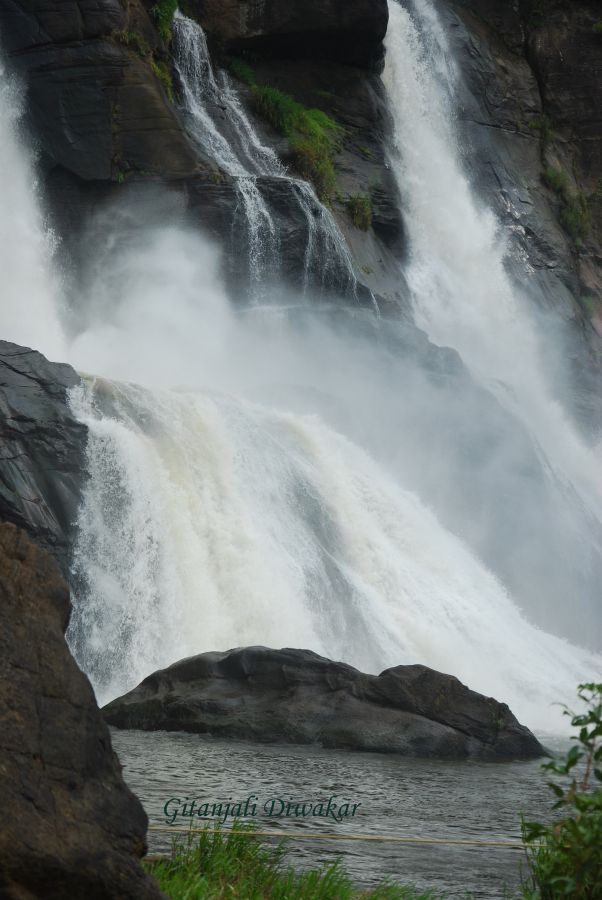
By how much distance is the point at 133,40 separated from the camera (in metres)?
24.5

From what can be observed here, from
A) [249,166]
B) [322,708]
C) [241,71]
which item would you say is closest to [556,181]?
[241,71]

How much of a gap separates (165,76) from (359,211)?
6.59m

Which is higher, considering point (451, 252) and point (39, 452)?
point (451, 252)

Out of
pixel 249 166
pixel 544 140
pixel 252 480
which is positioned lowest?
pixel 252 480

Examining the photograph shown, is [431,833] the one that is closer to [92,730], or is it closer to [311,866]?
[311,866]

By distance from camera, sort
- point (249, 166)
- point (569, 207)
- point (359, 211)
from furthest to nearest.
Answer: point (569, 207)
point (359, 211)
point (249, 166)

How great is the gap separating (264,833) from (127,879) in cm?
249

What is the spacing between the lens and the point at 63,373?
15.7 metres

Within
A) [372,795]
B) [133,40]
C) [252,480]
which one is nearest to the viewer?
[372,795]

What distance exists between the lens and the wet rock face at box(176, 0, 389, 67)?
97.6ft

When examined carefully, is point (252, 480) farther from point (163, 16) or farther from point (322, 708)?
point (163, 16)

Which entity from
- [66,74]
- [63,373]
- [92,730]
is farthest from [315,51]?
[92,730]

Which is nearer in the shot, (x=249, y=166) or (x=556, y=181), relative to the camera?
(x=249, y=166)

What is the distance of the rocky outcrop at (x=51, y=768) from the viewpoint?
3.24 meters
